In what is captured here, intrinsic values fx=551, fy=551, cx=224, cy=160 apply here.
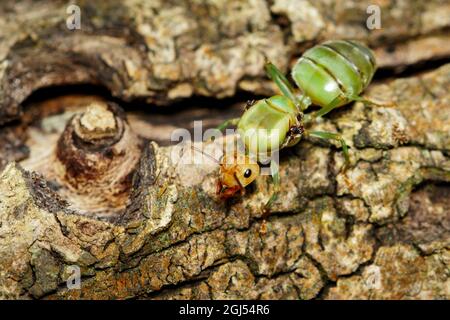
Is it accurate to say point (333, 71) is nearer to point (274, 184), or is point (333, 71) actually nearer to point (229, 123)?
point (229, 123)

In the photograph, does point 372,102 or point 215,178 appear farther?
point 372,102

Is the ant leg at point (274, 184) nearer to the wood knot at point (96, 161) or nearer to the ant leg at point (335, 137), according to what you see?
the ant leg at point (335, 137)

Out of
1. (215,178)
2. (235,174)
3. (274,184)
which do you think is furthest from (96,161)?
(274,184)

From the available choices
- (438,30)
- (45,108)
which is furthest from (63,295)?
(438,30)

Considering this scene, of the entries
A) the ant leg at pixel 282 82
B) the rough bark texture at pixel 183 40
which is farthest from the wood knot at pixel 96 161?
the ant leg at pixel 282 82

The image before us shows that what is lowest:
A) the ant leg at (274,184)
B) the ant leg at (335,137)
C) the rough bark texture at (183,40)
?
the ant leg at (274,184)

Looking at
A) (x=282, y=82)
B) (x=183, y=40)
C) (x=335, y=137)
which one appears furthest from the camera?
(x=183, y=40)
